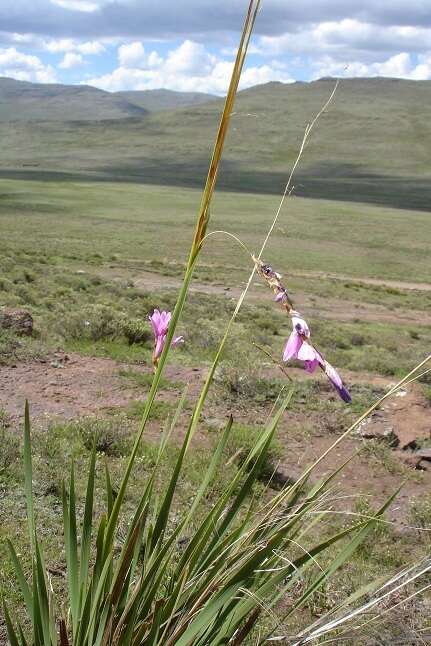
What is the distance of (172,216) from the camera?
56.8 metres

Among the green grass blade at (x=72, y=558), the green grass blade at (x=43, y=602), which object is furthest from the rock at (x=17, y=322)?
the green grass blade at (x=43, y=602)

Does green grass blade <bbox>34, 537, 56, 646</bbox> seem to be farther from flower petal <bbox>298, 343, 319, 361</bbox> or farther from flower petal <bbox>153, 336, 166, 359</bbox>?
flower petal <bbox>298, 343, 319, 361</bbox>

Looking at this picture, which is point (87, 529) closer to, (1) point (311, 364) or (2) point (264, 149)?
(1) point (311, 364)

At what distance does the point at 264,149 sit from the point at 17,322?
405 feet

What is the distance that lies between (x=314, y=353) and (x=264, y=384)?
7598 millimetres

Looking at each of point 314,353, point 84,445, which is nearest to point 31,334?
point 84,445

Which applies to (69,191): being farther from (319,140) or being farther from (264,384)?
(319,140)

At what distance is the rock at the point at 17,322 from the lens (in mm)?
9898

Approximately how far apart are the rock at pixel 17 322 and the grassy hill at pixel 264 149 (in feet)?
227

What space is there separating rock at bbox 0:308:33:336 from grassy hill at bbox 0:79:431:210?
69292 mm

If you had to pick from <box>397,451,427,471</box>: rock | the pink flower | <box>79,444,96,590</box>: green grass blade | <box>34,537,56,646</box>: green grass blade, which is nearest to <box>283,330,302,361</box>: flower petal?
the pink flower

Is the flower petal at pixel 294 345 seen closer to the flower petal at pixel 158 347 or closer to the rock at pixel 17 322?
the flower petal at pixel 158 347

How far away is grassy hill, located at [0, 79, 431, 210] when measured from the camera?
317 feet

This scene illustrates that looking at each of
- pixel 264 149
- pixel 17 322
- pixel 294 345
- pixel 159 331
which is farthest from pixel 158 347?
pixel 264 149
